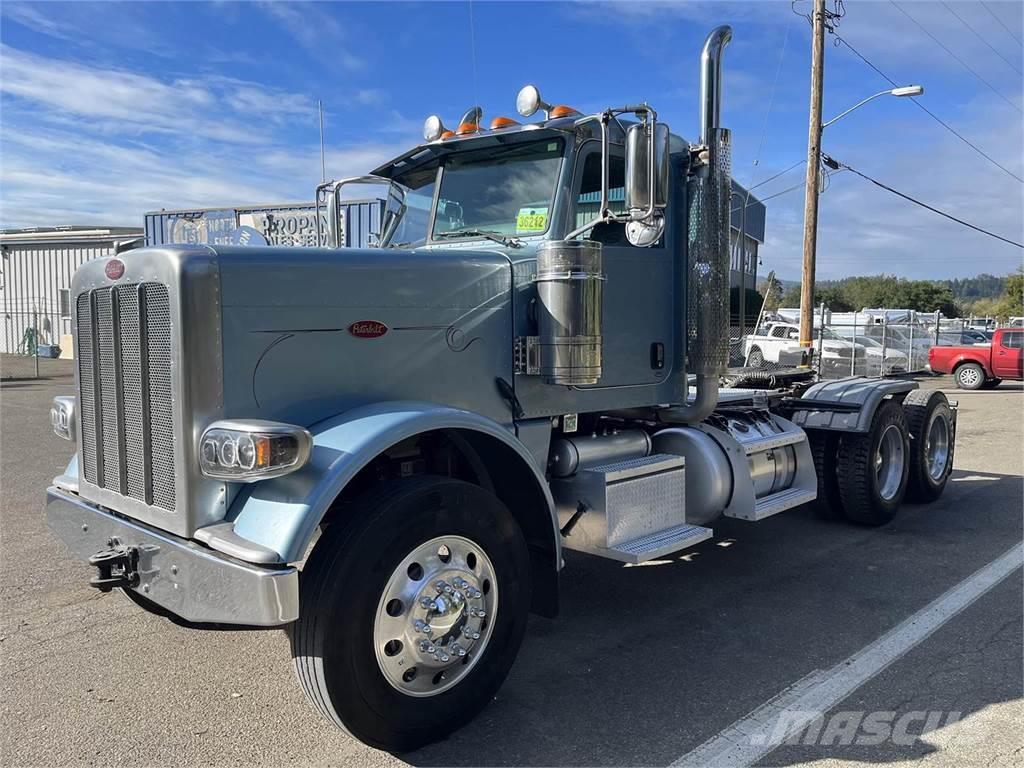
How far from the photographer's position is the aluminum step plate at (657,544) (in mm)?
4121

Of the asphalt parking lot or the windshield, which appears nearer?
the asphalt parking lot

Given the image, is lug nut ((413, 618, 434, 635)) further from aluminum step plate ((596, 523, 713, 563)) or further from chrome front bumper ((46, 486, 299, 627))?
aluminum step plate ((596, 523, 713, 563))

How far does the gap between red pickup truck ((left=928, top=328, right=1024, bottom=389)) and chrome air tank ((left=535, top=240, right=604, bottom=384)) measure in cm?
2034

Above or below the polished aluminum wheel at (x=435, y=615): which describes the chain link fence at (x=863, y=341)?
above

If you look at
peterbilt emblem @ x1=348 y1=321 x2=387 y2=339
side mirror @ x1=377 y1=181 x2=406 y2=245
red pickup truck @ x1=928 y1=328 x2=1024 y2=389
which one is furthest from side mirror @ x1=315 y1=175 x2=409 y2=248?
red pickup truck @ x1=928 y1=328 x2=1024 y2=389

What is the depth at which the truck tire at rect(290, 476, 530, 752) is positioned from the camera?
283cm

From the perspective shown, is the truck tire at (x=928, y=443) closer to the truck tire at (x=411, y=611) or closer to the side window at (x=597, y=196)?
the side window at (x=597, y=196)

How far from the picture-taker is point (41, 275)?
3002cm

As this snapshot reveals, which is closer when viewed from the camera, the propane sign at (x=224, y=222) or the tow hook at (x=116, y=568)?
the tow hook at (x=116, y=568)

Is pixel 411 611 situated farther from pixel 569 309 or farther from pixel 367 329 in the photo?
pixel 569 309

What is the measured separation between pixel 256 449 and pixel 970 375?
22273 mm

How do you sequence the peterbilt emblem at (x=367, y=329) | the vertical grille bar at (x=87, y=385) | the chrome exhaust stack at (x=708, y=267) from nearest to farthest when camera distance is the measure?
the peterbilt emblem at (x=367, y=329) → the vertical grille bar at (x=87, y=385) → the chrome exhaust stack at (x=708, y=267)

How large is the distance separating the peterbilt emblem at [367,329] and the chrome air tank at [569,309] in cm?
86

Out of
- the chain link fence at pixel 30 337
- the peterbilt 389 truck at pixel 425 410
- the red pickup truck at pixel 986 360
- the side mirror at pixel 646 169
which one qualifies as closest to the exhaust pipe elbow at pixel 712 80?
the peterbilt 389 truck at pixel 425 410
